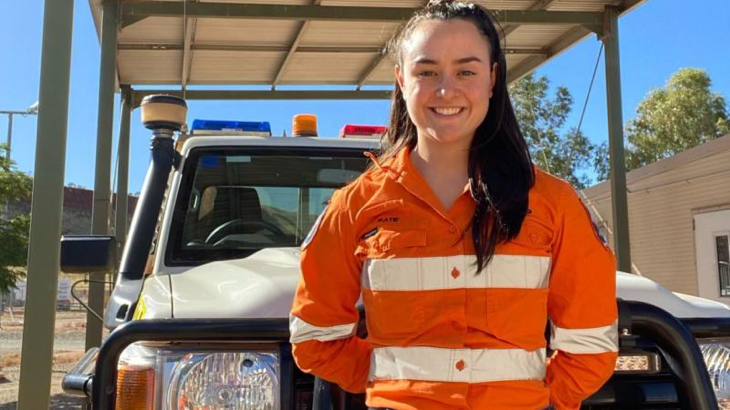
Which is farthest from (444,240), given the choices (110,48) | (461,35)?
(110,48)

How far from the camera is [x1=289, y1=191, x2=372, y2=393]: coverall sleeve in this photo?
68.9 inches

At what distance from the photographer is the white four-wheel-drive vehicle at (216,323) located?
198 centimetres

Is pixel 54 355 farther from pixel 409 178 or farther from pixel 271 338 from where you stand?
pixel 409 178

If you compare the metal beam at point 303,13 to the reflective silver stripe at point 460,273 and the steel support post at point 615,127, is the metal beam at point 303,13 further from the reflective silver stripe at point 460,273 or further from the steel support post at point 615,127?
the reflective silver stripe at point 460,273

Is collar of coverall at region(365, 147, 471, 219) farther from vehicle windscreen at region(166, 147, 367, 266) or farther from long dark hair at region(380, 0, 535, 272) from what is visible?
vehicle windscreen at region(166, 147, 367, 266)

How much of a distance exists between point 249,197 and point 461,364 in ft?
6.90

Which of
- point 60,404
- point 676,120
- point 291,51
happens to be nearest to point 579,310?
point 291,51

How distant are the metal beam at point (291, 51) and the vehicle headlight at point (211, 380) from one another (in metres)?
7.15

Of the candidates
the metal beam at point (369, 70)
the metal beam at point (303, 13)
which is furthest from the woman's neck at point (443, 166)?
the metal beam at point (369, 70)

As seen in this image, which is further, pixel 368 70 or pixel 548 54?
pixel 368 70

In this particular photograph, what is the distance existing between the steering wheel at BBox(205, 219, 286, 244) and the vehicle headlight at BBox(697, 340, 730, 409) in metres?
1.89

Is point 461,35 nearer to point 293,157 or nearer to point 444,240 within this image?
point 444,240

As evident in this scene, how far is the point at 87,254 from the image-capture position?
2871 mm

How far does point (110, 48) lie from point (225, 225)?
5.39 metres
